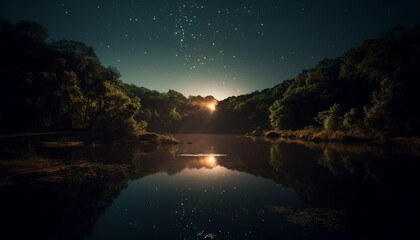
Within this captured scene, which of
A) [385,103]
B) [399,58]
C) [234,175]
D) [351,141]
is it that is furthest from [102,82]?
[399,58]

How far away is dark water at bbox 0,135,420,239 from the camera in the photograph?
5.47 m

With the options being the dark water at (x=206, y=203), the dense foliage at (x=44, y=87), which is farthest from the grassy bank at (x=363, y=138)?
the dense foliage at (x=44, y=87)

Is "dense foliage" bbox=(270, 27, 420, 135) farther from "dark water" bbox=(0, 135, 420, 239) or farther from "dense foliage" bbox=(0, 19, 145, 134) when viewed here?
"dense foliage" bbox=(0, 19, 145, 134)

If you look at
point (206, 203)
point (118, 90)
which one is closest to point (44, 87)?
point (118, 90)

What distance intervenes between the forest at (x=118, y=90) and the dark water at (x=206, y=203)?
69.9 ft

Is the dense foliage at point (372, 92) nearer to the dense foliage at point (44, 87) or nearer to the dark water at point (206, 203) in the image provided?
the dark water at point (206, 203)

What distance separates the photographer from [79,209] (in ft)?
22.4

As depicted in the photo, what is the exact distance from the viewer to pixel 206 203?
7703mm

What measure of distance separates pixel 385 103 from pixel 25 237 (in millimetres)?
35969

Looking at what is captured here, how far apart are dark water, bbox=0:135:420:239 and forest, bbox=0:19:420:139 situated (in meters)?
21.3

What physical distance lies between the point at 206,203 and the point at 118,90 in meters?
36.5

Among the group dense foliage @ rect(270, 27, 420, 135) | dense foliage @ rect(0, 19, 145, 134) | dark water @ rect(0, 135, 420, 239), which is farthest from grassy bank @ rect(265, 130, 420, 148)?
dense foliage @ rect(0, 19, 145, 134)

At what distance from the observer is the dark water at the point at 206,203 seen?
547 cm

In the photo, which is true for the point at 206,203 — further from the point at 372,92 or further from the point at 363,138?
the point at 372,92
